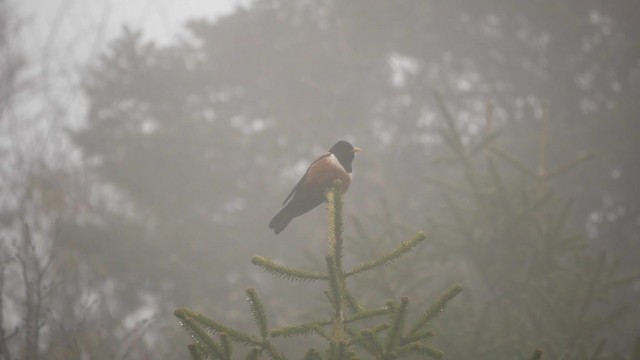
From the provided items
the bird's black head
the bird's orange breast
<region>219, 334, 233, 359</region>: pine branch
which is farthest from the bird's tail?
<region>219, 334, 233, 359</region>: pine branch

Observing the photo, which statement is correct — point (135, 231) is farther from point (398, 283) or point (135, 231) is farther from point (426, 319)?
point (426, 319)

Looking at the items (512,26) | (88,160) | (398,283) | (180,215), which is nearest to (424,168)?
(512,26)

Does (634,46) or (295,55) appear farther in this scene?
(295,55)

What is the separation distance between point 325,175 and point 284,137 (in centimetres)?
1031

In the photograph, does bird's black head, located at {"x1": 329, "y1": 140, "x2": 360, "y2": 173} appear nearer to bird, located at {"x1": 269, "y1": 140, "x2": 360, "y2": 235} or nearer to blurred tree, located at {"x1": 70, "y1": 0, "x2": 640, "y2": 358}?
bird, located at {"x1": 269, "y1": 140, "x2": 360, "y2": 235}

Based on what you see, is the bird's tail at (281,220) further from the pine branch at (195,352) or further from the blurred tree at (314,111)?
the blurred tree at (314,111)

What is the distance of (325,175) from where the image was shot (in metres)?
3.02

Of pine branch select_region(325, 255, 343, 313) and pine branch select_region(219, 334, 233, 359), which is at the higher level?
pine branch select_region(325, 255, 343, 313)

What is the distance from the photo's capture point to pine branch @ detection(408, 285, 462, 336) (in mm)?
2078

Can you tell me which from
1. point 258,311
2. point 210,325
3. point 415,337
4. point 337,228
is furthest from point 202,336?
point 415,337

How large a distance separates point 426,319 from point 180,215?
37.0 feet

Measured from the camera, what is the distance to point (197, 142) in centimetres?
1281

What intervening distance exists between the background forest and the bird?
14.0ft

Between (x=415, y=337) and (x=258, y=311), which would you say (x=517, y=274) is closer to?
(x=415, y=337)
